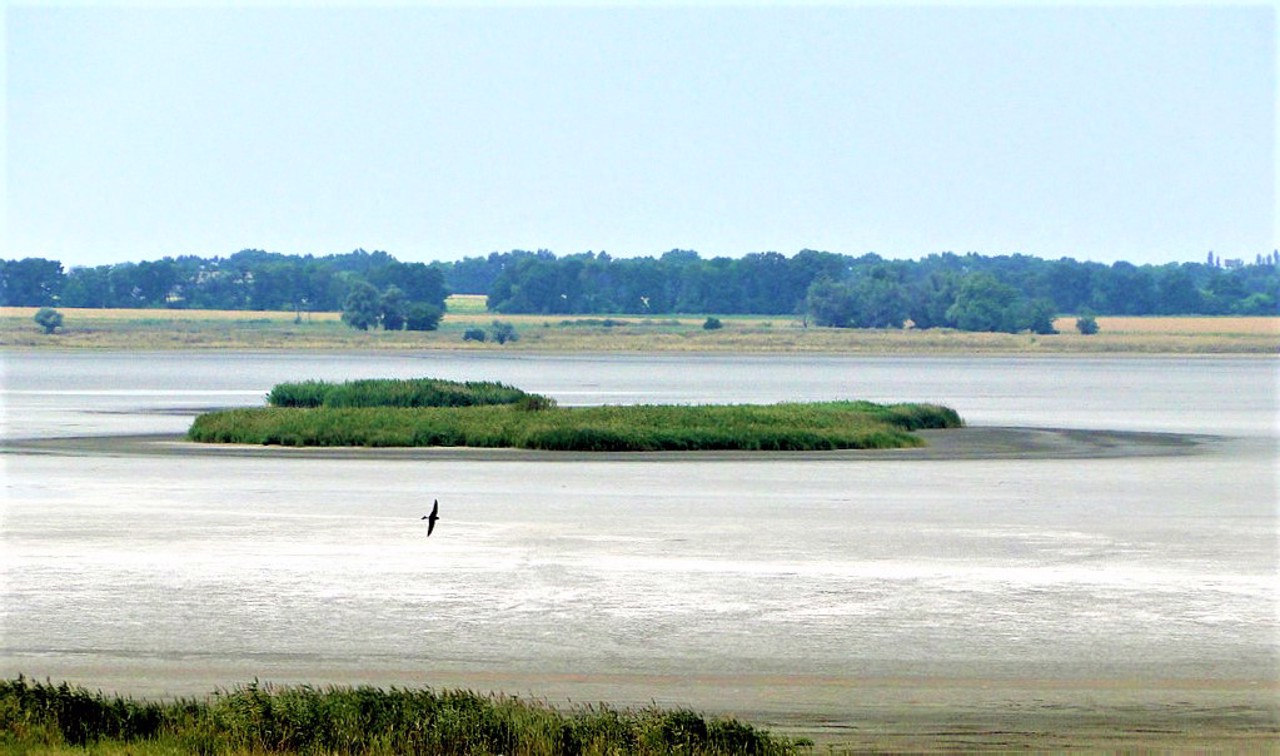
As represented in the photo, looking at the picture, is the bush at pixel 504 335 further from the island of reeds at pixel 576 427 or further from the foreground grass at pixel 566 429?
the foreground grass at pixel 566 429

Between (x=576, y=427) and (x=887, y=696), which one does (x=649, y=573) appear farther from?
(x=576, y=427)

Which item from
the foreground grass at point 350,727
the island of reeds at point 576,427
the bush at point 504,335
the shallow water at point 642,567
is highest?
the foreground grass at point 350,727

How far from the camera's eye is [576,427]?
4481cm

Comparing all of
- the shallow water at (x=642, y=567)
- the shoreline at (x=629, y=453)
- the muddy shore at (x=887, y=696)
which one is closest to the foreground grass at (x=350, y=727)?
the muddy shore at (x=887, y=696)

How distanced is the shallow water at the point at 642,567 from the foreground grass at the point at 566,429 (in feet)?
13.8

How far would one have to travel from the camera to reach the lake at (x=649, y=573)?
51.4 ft

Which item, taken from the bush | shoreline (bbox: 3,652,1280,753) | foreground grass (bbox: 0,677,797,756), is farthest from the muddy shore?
the bush

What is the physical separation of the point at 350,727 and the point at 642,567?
9.78m

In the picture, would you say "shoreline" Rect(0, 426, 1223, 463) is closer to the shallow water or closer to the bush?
the shallow water

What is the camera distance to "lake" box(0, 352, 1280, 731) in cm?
1567

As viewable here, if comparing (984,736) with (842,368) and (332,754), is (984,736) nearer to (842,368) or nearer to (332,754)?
(332,754)

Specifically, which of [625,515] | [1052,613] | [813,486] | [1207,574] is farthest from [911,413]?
A: [1052,613]

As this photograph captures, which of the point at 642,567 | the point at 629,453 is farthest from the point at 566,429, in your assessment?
the point at 642,567

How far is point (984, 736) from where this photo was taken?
42.8 ft
